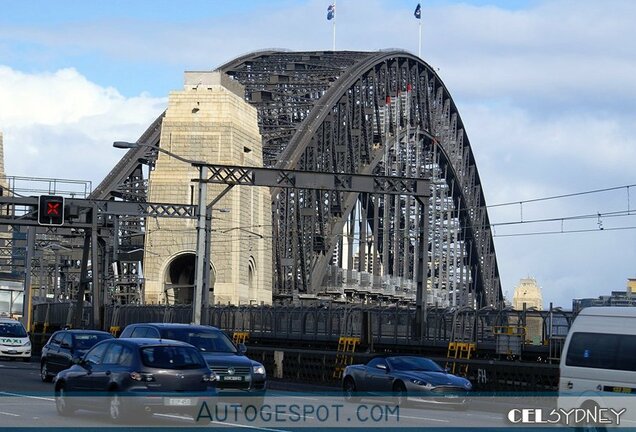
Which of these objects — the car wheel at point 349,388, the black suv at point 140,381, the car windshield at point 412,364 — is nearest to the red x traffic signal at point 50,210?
the car wheel at point 349,388

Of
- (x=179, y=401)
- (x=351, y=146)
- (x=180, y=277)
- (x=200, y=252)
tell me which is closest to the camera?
(x=179, y=401)

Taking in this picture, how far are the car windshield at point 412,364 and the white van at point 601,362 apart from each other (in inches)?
393

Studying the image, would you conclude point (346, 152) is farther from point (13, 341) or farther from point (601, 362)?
point (601, 362)

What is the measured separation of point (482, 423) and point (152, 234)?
5781cm

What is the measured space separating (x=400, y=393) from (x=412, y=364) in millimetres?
1423

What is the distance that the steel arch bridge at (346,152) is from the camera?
3976 inches

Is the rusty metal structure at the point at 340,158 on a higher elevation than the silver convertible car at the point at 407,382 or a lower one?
higher

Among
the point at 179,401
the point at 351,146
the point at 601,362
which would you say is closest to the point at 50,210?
the point at 179,401

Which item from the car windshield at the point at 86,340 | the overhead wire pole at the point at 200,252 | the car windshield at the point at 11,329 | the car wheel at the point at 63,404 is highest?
the overhead wire pole at the point at 200,252

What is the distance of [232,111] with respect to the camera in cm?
8144

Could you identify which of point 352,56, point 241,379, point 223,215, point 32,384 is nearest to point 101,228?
point 223,215

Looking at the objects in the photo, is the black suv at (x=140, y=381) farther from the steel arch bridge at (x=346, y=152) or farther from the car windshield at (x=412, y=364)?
the steel arch bridge at (x=346, y=152)

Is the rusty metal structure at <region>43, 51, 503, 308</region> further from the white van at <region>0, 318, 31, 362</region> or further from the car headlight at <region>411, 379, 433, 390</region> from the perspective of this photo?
the car headlight at <region>411, 379, 433, 390</region>

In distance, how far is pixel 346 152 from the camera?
109 m
